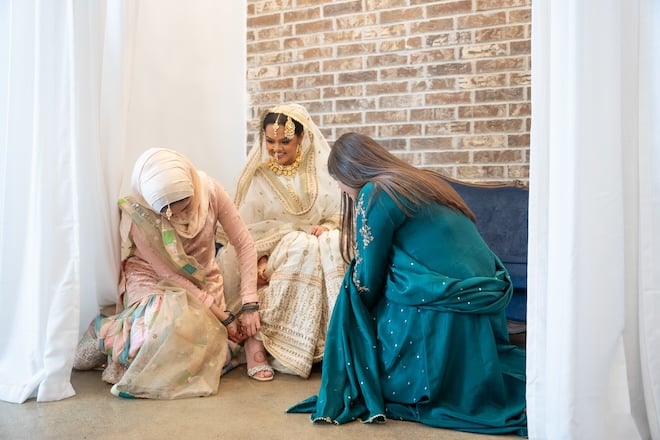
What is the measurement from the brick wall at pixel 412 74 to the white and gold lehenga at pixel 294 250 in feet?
2.06

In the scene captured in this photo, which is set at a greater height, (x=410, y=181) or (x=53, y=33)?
(x=53, y=33)

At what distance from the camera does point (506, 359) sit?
2.47 metres

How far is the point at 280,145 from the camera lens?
3.53m

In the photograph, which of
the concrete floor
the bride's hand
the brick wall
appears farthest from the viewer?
the brick wall

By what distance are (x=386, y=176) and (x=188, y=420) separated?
108 centimetres

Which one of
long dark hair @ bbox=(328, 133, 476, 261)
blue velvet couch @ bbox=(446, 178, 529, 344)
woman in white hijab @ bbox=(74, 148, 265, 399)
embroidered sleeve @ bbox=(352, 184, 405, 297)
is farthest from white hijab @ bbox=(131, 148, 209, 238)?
blue velvet couch @ bbox=(446, 178, 529, 344)

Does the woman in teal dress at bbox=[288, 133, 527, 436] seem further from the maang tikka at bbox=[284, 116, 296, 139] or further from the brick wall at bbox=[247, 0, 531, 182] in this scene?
the brick wall at bbox=[247, 0, 531, 182]

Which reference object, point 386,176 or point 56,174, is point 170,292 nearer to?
point 56,174

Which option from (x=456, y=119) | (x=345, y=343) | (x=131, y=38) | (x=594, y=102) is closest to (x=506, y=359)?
(x=345, y=343)

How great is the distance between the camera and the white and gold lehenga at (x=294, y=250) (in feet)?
9.88

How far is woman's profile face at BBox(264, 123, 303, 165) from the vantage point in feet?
11.5

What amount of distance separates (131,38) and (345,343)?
1.68 metres

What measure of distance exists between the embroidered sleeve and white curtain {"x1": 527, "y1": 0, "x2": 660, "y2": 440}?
62 cm

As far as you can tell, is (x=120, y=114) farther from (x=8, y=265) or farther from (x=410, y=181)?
(x=410, y=181)
